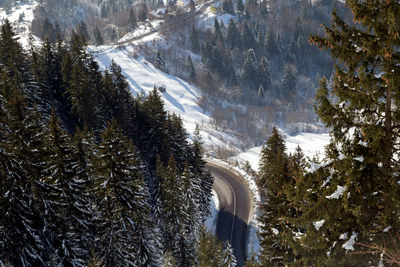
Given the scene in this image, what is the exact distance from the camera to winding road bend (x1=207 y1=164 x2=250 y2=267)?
3887 centimetres

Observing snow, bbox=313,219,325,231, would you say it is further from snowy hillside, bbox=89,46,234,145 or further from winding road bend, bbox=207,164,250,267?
snowy hillside, bbox=89,46,234,145

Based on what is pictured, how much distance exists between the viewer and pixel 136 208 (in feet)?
68.5

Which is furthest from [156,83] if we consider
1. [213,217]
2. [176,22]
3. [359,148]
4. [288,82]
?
[359,148]

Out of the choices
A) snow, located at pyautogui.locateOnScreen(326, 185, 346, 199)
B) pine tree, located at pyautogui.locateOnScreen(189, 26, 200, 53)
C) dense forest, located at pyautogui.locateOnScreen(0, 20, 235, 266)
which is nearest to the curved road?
pine tree, located at pyautogui.locateOnScreen(189, 26, 200, 53)

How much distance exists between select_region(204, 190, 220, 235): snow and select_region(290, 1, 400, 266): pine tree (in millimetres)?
33332

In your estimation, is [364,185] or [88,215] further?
[88,215]

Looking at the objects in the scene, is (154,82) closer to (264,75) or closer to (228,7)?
(264,75)

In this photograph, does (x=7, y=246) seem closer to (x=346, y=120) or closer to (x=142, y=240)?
(x=142, y=240)

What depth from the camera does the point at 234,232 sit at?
1604 inches

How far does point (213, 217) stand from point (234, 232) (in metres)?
4.67

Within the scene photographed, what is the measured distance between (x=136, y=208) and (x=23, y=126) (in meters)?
9.15

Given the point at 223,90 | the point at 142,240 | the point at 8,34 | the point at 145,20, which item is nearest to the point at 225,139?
the point at 223,90

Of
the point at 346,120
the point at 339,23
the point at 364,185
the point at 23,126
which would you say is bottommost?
the point at 23,126

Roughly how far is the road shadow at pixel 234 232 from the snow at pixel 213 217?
0.59 metres
